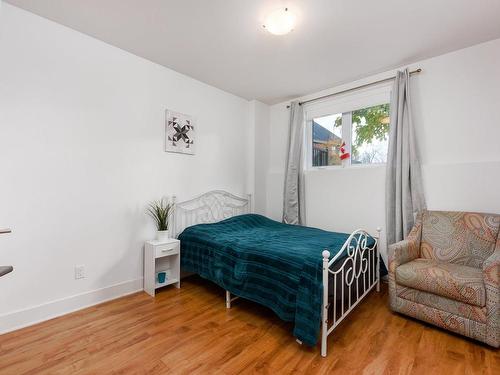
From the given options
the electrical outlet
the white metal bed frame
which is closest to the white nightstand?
the white metal bed frame

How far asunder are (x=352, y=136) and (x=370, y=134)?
0.79 ft

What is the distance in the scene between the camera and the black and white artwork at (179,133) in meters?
3.00

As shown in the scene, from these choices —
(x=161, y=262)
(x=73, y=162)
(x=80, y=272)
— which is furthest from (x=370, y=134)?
(x=80, y=272)

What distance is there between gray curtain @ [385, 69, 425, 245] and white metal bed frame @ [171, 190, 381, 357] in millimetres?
326

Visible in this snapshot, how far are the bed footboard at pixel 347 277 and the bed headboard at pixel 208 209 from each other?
1910 mm

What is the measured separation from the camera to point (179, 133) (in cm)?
311

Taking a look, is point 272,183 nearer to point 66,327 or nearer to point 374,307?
point 374,307

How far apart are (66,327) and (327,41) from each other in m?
3.44

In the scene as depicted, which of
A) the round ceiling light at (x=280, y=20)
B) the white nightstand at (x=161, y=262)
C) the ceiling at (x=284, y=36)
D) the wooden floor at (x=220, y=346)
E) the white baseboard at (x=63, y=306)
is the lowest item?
the wooden floor at (x=220, y=346)

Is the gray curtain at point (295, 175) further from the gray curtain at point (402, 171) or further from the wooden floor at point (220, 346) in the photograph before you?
the wooden floor at point (220, 346)

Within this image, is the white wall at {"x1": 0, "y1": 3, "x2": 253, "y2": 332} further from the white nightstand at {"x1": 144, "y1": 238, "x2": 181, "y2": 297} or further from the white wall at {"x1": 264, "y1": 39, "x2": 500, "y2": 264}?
the white wall at {"x1": 264, "y1": 39, "x2": 500, "y2": 264}

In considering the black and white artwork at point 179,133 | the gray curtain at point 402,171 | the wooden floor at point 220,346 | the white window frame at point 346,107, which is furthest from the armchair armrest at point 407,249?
the black and white artwork at point 179,133

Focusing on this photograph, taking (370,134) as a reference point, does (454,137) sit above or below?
below

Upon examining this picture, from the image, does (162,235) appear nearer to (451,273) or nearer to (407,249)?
(407,249)
